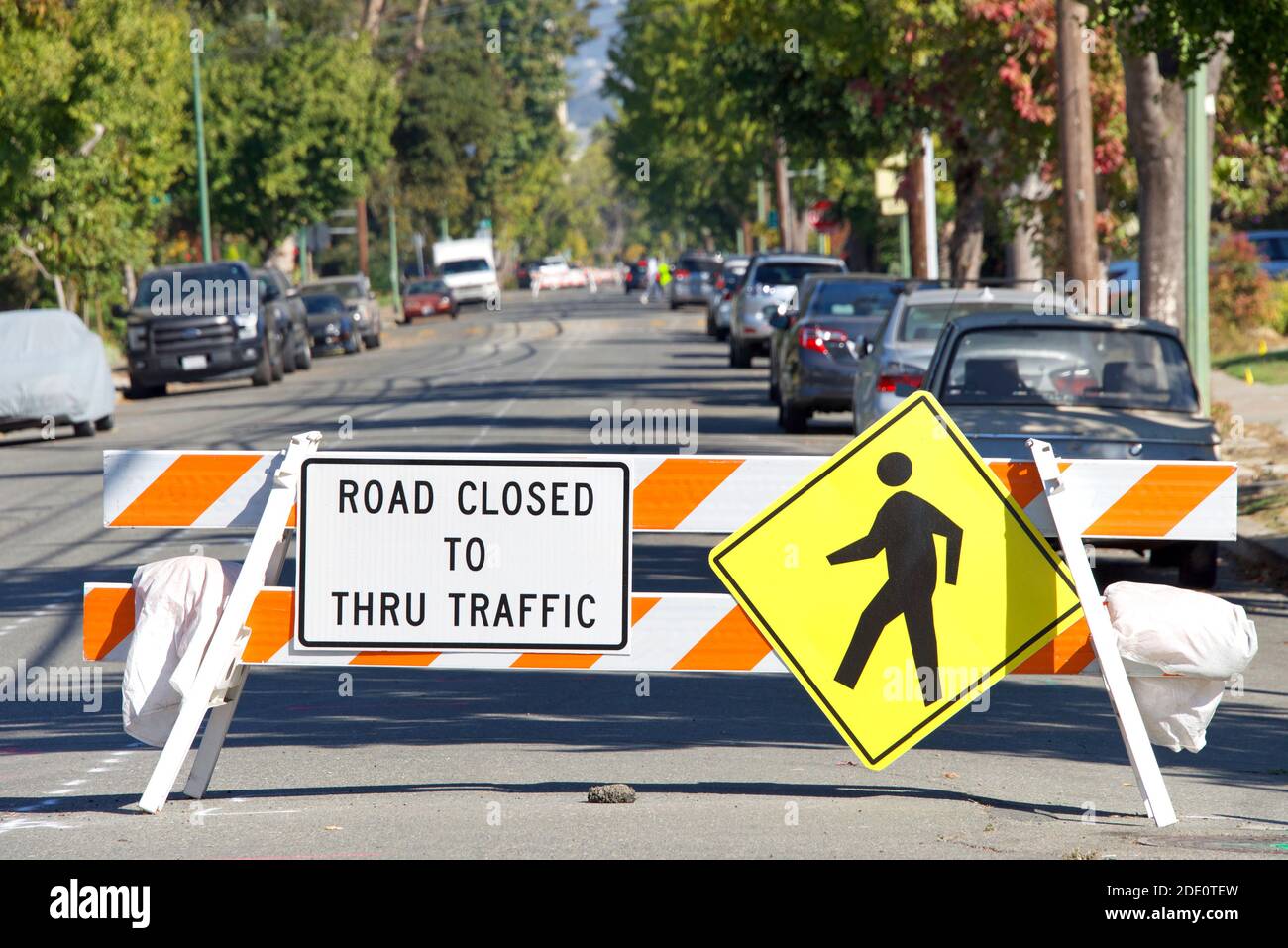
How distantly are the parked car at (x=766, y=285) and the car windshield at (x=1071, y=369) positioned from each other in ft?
63.7

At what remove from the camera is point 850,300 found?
2245cm

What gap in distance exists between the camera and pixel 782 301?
106ft

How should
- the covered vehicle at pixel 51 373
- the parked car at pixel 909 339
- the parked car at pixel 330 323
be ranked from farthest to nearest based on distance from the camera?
the parked car at pixel 330 323 → the covered vehicle at pixel 51 373 → the parked car at pixel 909 339

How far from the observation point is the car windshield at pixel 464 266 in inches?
2948

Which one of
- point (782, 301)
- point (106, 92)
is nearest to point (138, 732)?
point (782, 301)

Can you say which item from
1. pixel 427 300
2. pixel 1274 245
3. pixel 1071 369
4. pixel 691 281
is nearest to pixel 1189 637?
pixel 1071 369

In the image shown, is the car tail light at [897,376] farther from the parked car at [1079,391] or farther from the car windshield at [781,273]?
the car windshield at [781,273]

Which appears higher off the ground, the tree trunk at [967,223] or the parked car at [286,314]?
the tree trunk at [967,223]

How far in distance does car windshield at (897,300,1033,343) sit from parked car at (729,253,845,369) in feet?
48.8

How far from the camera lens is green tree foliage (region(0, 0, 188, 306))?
3209cm

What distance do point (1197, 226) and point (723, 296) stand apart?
24883mm

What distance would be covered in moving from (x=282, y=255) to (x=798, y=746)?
60.8 m

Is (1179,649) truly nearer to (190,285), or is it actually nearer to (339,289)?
(190,285)

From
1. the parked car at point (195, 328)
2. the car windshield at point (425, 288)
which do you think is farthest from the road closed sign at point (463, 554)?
the car windshield at point (425, 288)
